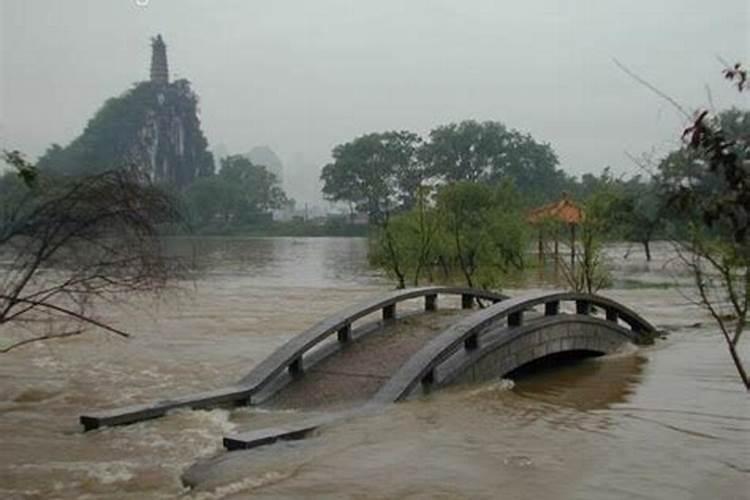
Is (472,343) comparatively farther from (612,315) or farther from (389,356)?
(612,315)

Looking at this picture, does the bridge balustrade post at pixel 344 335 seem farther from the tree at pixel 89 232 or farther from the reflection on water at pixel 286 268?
the reflection on water at pixel 286 268

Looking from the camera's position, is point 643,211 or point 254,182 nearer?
point 643,211

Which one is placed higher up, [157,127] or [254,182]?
[157,127]

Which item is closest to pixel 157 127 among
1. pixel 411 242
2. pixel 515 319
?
pixel 411 242

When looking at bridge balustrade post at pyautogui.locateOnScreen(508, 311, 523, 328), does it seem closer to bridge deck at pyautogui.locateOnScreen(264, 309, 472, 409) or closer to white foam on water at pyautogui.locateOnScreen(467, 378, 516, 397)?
white foam on water at pyautogui.locateOnScreen(467, 378, 516, 397)

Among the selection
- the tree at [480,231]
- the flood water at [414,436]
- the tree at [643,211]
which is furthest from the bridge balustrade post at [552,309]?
the tree at [480,231]

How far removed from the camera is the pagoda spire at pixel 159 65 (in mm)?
98562

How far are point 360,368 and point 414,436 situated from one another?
235 centimetres

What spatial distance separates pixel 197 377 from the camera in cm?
1202

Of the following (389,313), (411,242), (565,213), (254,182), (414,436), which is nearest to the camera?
(414,436)

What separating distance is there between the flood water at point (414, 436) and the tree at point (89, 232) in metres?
1.16

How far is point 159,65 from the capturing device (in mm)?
100062

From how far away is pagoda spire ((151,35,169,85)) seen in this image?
9856cm

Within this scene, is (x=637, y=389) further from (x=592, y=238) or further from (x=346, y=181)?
(x=346, y=181)
